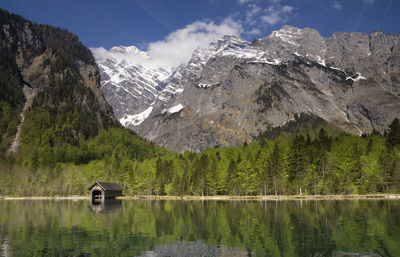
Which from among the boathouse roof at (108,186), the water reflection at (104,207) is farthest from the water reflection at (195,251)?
the boathouse roof at (108,186)

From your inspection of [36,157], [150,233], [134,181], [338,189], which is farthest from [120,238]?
[36,157]

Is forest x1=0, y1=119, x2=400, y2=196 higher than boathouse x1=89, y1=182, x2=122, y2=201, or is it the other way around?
forest x1=0, y1=119, x2=400, y2=196

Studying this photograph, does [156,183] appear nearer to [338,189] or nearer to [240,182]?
[240,182]

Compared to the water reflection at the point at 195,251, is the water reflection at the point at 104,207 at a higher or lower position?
lower

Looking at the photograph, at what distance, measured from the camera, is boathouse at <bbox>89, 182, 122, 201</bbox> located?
445 feet

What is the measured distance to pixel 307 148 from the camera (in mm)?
117938

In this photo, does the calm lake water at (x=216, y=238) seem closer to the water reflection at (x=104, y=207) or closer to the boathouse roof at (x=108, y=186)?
the water reflection at (x=104, y=207)

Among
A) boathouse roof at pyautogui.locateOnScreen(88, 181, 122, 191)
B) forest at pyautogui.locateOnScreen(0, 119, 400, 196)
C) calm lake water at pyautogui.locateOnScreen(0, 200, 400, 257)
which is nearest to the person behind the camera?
calm lake water at pyautogui.locateOnScreen(0, 200, 400, 257)

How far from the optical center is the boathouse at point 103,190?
136 meters

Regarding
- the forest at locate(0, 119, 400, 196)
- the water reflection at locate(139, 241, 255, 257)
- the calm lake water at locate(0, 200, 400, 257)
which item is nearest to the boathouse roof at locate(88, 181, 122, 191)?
the forest at locate(0, 119, 400, 196)

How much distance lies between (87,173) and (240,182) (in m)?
83.6

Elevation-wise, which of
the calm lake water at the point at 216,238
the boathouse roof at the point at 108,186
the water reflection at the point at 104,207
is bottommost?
the water reflection at the point at 104,207

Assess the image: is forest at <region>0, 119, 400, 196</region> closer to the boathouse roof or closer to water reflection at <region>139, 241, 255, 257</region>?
the boathouse roof

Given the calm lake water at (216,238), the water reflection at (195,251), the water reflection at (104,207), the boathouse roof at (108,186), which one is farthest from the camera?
the boathouse roof at (108,186)
